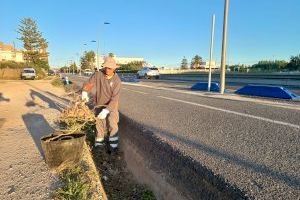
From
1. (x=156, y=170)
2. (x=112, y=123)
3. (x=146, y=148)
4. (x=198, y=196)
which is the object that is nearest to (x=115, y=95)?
(x=112, y=123)

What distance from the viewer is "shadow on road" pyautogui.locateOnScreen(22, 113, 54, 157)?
6.57m

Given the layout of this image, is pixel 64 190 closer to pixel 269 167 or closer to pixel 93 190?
pixel 93 190

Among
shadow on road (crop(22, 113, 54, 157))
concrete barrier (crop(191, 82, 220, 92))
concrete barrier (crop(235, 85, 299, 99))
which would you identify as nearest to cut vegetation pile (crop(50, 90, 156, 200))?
shadow on road (crop(22, 113, 54, 157))

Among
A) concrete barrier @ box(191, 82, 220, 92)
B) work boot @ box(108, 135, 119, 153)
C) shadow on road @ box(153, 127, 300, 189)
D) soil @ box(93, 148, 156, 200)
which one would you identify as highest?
concrete barrier @ box(191, 82, 220, 92)

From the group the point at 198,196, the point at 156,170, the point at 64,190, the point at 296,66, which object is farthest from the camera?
the point at 296,66

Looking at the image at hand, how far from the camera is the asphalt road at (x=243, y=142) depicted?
3551 mm

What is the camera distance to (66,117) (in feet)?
25.7

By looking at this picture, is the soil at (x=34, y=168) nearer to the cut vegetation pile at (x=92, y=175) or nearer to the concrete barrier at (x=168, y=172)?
the cut vegetation pile at (x=92, y=175)

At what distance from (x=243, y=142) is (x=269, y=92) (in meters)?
9.37

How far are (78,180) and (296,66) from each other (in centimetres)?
6370

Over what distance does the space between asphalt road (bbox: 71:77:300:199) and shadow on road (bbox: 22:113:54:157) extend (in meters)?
2.14

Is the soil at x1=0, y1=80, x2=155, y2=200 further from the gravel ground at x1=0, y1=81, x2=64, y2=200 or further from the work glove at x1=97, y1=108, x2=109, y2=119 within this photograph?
the work glove at x1=97, y1=108, x2=109, y2=119

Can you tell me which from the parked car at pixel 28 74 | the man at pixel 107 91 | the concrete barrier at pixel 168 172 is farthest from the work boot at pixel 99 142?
the parked car at pixel 28 74

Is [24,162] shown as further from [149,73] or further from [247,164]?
[149,73]
